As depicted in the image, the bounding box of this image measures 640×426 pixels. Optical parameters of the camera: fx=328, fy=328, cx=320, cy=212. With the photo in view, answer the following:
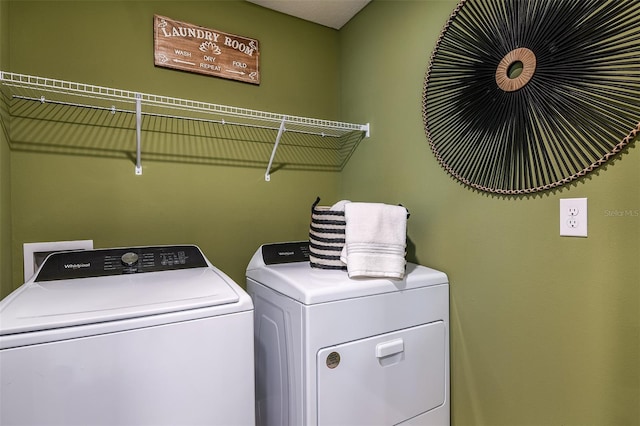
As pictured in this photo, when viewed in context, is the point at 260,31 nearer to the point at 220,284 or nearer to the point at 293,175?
the point at 293,175

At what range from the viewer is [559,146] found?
3.68ft

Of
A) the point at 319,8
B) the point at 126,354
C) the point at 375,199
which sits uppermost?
the point at 319,8

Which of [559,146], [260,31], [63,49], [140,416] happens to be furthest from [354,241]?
[63,49]

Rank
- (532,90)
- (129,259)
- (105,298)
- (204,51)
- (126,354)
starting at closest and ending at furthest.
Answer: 1. (126,354)
2. (105,298)
3. (532,90)
4. (129,259)
5. (204,51)

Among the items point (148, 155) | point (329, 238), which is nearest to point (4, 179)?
point (148, 155)

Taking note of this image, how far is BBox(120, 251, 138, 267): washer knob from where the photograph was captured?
139cm

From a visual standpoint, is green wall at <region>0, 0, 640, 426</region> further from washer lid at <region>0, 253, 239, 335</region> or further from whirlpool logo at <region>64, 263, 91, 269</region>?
washer lid at <region>0, 253, 239, 335</region>

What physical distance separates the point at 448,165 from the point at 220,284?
3.61 feet

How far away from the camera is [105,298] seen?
102cm

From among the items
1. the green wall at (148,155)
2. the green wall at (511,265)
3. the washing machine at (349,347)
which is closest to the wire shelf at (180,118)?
the green wall at (148,155)

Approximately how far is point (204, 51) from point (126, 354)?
1566 millimetres

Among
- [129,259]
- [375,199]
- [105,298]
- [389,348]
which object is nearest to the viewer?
[105,298]

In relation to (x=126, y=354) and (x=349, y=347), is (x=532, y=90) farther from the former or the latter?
(x=126, y=354)

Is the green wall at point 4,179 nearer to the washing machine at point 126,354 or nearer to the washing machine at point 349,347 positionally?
the washing machine at point 126,354
